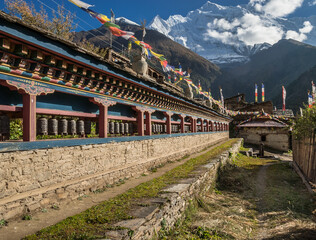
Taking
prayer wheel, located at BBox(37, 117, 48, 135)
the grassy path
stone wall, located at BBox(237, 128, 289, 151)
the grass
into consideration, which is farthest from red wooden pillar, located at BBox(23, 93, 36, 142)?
stone wall, located at BBox(237, 128, 289, 151)

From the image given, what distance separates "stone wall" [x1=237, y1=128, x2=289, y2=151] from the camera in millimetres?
27156

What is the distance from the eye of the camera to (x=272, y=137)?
2798 centimetres

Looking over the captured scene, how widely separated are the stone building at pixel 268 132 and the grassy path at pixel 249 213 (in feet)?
62.8

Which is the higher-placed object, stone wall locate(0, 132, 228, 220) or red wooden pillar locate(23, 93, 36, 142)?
red wooden pillar locate(23, 93, 36, 142)

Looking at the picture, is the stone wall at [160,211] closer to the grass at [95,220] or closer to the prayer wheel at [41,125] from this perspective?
the grass at [95,220]

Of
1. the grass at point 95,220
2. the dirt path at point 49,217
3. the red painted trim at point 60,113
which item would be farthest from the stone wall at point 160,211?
the red painted trim at point 60,113

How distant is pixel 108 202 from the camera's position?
4512mm

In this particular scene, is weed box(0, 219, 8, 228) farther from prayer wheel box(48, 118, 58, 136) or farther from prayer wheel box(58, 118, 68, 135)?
prayer wheel box(58, 118, 68, 135)

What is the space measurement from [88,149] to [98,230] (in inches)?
115

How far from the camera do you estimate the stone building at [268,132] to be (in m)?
27.2

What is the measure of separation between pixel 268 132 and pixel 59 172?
28.9m

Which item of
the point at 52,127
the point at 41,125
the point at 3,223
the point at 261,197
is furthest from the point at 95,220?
the point at 261,197

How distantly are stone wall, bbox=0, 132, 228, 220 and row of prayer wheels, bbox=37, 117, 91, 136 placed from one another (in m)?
0.78

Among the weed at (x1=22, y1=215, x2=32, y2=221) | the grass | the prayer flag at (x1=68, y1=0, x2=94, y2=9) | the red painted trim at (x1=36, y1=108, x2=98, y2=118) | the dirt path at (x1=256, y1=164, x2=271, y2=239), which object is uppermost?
the prayer flag at (x1=68, y1=0, x2=94, y2=9)
